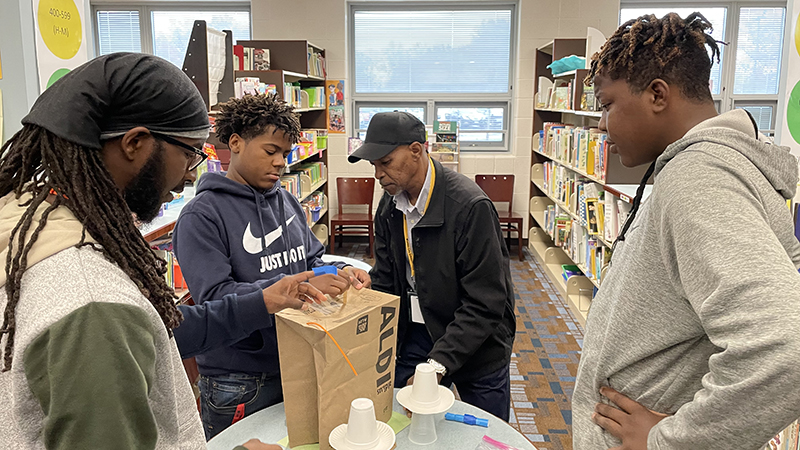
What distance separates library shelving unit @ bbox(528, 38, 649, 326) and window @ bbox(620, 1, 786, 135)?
1.67m

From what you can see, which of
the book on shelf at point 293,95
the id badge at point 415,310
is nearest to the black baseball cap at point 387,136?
the id badge at point 415,310

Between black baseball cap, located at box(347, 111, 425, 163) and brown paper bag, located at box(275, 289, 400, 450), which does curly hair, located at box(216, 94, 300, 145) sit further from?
brown paper bag, located at box(275, 289, 400, 450)

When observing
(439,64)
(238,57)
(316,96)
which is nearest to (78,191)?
(238,57)

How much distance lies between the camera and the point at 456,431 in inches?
60.7

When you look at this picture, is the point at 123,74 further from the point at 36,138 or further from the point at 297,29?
the point at 297,29

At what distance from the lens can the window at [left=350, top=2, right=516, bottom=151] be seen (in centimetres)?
713

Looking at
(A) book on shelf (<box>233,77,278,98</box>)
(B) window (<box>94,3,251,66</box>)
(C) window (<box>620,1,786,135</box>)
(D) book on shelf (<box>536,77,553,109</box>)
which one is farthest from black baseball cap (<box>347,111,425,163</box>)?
(C) window (<box>620,1,786,135</box>)

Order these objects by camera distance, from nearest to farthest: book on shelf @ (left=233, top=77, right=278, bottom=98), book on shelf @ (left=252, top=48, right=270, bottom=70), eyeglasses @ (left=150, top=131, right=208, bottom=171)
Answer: eyeglasses @ (left=150, top=131, right=208, bottom=171) → book on shelf @ (left=233, top=77, right=278, bottom=98) → book on shelf @ (left=252, top=48, right=270, bottom=70)

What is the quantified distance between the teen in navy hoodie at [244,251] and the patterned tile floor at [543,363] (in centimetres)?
174

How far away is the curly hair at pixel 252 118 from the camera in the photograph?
207 centimetres

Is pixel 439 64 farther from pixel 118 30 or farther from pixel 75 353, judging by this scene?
pixel 75 353

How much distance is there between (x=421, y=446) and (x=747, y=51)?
7.47 m

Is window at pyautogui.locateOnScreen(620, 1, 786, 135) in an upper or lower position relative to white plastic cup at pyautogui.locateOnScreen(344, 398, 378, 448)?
upper

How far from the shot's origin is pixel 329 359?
131cm
